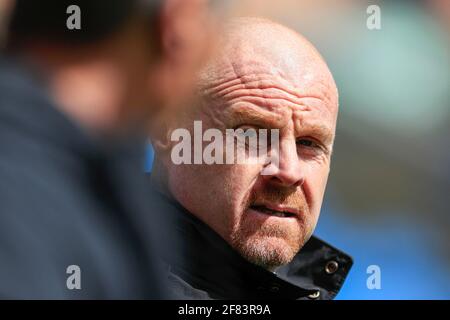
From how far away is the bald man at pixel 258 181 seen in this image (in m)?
2.05

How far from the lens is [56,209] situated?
62 cm

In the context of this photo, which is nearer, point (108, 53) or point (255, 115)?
point (108, 53)

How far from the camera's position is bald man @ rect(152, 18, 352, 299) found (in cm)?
205

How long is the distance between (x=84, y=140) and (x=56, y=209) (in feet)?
0.23

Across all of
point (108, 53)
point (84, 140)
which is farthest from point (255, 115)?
point (84, 140)

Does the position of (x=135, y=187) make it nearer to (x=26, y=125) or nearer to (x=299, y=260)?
(x=26, y=125)

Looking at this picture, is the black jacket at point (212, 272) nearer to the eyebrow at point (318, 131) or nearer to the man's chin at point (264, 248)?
the man's chin at point (264, 248)

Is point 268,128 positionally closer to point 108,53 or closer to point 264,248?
point 264,248

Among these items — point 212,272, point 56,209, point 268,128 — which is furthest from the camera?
point 268,128

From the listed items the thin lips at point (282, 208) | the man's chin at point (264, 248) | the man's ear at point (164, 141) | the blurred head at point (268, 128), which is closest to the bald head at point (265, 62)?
the blurred head at point (268, 128)

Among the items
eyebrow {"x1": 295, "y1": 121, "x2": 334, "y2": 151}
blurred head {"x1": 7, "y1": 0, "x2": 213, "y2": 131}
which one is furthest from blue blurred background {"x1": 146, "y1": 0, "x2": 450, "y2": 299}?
blurred head {"x1": 7, "y1": 0, "x2": 213, "y2": 131}

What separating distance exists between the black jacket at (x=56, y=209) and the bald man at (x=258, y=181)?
132 centimetres

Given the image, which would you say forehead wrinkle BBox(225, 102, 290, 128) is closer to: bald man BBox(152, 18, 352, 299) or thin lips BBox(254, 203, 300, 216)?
bald man BBox(152, 18, 352, 299)

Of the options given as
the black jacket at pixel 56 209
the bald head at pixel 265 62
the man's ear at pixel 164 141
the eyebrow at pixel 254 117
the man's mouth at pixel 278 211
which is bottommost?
the man's mouth at pixel 278 211
